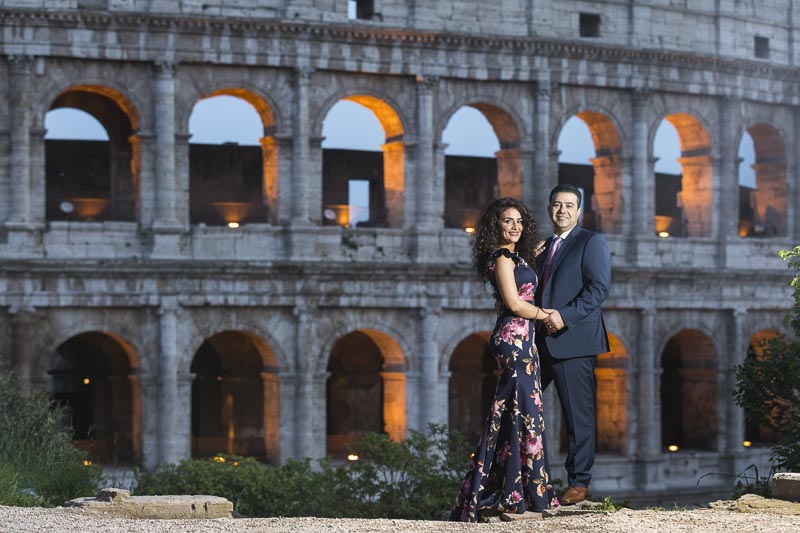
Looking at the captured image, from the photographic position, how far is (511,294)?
11719mm

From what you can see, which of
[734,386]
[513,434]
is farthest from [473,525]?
[734,386]

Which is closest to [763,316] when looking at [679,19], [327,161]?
[679,19]

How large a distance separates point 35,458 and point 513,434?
9977mm

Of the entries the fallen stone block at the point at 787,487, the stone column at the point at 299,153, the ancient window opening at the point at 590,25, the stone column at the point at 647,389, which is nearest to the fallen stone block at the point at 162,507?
the fallen stone block at the point at 787,487

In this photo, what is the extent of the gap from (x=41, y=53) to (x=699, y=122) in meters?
14.3

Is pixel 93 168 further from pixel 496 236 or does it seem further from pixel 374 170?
pixel 496 236

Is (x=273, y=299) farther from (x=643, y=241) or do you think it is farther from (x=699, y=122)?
(x=699, y=122)

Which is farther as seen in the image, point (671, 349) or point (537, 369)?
point (671, 349)

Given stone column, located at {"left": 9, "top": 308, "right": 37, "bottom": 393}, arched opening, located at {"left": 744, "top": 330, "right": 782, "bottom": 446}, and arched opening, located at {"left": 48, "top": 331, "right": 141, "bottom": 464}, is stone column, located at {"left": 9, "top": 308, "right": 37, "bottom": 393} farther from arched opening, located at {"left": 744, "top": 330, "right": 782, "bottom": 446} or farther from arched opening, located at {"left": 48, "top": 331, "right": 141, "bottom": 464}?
arched opening, located at {"left": 744, "top": 330, "right": 782, "bottom": 446}

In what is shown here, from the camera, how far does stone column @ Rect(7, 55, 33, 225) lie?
2772cm

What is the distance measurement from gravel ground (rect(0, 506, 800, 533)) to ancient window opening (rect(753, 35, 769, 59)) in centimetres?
2394

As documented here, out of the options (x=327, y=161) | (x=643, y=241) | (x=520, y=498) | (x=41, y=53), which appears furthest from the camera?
(x=327, y=161)

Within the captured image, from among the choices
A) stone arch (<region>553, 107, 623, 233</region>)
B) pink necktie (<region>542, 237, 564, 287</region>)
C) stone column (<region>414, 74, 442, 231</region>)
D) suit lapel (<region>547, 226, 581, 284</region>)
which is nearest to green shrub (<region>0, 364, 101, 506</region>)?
pink necktie (<region>542, 237, 564, 287</region>)

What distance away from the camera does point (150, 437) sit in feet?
92.7
